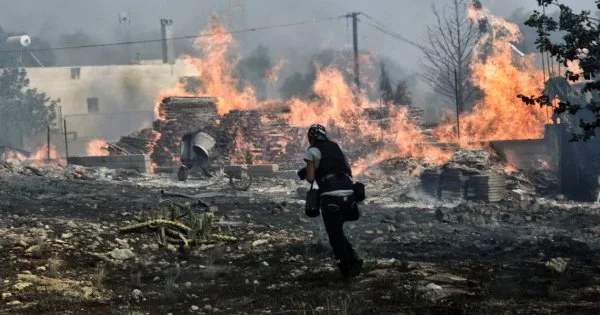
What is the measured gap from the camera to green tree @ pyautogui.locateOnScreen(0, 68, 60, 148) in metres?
49.1

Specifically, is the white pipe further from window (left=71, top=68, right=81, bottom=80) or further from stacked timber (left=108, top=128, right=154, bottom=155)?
stacked timber (left=108, top=128, right=154, bottom=155)

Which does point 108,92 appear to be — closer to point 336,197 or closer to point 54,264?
point 54,264

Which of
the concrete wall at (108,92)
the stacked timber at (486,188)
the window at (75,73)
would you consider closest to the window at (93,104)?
the concrete wall at (108,92)

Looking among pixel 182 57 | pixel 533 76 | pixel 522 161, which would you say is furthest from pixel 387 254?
pixel 182 57

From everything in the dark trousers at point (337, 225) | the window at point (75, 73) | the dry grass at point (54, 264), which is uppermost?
the window at point (75, 73)

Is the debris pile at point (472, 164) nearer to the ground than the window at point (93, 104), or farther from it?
nearer to the ground

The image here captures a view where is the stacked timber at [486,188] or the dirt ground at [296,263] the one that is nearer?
the dirt ground at [296,263]

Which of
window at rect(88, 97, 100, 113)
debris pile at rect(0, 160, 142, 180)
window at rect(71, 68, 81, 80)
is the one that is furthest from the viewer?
window at rect(88, 97, 100, 113)

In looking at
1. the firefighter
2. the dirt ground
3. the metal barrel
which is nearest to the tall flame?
the metal barrel

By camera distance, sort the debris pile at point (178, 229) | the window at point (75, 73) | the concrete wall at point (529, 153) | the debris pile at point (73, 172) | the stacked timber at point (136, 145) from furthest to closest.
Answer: the window at point (75, 73) < the stacked timber at point (136, 145) < the debris pile at point (73, 172) < the concrete wall at point (529, 153) < the debris pile at point (178, 229)

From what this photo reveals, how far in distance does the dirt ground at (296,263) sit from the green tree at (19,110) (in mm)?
38485

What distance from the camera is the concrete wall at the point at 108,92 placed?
179 ft

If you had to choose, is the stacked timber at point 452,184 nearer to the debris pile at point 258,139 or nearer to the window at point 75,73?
the debris pile at point 258,139

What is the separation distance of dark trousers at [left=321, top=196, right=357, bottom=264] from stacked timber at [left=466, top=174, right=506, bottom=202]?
835cm
